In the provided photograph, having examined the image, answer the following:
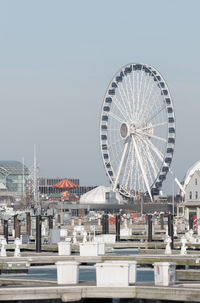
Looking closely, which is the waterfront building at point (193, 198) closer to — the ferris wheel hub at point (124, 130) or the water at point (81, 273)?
the ferris wheel hub at point (124, 130)

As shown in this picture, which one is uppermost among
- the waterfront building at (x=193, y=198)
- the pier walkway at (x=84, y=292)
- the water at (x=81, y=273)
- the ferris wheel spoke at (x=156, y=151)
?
the ferris wheel spoke at (x=156, y=151)

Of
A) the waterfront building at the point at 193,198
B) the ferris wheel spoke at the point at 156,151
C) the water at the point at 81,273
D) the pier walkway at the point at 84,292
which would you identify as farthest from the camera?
the ferris wheel spoke at the point at 156,151

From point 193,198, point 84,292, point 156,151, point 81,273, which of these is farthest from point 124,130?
point 84,292

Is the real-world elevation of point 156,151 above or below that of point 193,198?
above

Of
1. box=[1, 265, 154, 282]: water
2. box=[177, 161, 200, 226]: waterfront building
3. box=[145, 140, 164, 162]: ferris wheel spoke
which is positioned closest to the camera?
box=[1, 265, 154, 282]: water

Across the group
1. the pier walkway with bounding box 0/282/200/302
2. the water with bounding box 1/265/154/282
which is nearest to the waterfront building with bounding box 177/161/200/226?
the water with bounding box 1/265/154/282

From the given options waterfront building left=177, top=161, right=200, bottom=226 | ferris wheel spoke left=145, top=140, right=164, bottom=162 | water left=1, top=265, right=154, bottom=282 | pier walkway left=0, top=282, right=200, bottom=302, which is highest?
ferris wheel spoke left=145, top=140, right=164, bottom=162

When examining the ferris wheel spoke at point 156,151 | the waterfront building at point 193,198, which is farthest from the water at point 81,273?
the ferris wheel spoke at point 156,151

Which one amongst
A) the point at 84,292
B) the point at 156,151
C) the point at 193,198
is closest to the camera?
the point at 84,292

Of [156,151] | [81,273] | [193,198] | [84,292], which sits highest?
[156,151]

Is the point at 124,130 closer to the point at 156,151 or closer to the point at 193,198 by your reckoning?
the point at 156,151

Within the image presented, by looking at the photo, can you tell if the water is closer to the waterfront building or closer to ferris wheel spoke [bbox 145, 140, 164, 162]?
the waterfront building

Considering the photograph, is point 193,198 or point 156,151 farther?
point 156,151

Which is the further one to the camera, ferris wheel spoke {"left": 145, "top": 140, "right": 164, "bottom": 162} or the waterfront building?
ferris wheel spoke {"left": 145, "top": 140, "right": 164, "bottom": 162}
